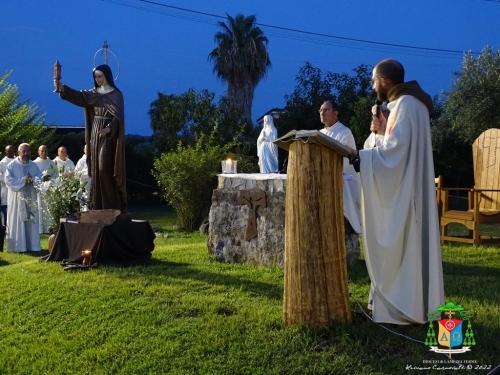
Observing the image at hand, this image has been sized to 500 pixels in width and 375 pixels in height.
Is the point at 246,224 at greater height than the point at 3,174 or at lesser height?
lesser

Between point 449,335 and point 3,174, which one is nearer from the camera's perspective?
point 449,335

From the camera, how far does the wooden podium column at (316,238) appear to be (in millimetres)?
4738

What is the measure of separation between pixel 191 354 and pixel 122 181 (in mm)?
4578

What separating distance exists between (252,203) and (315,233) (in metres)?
3.61

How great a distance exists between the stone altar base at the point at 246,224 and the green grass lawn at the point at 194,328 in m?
0.34

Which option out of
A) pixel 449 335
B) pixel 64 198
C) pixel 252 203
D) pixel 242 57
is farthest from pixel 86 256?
pixel 242 57

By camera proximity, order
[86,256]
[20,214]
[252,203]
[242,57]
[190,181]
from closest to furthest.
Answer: [86,256] → [252,203] → [20,214] → [190,181] → [242,57]

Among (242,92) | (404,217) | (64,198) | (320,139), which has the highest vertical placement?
(242,92)

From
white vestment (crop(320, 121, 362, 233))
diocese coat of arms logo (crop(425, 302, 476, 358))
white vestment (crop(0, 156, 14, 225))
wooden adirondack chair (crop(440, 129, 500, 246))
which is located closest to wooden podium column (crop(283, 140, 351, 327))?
diocese coat of arms logo (crop(425, 302, 476, 358))

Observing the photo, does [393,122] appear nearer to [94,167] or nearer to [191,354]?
[191,354]

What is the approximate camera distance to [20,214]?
13039mm

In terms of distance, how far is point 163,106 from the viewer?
24.3 m

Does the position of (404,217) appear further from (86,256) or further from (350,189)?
(86,256)

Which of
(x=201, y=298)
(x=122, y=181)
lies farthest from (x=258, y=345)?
(x=122, y=181)
